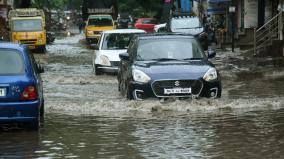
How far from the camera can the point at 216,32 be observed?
155 ft

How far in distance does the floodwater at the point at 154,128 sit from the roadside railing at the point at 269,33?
1081 cm

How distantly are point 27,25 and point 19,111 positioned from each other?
30998 millimetres

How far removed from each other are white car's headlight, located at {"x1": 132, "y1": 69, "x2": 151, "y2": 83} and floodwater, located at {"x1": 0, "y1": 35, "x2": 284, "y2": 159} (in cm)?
40

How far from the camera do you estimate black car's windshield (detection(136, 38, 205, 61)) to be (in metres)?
14.9

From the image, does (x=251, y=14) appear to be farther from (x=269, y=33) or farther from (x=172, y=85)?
(x=172, y=85)

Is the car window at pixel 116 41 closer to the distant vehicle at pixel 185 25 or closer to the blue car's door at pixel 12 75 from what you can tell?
the blue car's door at pixel 12 75

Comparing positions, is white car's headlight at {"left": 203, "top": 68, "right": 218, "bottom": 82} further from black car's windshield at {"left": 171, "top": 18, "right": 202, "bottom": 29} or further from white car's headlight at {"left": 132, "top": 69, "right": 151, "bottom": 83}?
black car's windshield at {"left": 171, "top": 18, "right": 202, "bottom": 29}

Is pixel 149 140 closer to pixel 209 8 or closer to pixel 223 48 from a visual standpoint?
pixel 223 48

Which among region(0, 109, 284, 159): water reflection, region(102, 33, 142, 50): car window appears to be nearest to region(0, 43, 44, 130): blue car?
region(0, 109, 284, 159): water reflection

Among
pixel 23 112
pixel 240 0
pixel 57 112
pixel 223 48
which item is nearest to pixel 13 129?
pixel 23 112

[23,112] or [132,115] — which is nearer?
[23,112]

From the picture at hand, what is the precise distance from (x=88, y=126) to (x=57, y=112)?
87.3 inches

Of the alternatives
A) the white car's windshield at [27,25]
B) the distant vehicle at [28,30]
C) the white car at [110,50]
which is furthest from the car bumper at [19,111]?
the white car's windshield at [27,25]

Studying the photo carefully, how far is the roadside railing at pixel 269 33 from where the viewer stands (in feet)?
95.5
